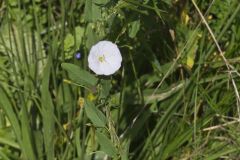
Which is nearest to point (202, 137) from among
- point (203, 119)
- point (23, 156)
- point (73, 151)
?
point (203, 119)

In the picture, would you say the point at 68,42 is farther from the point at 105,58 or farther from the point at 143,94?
the point at 105,58

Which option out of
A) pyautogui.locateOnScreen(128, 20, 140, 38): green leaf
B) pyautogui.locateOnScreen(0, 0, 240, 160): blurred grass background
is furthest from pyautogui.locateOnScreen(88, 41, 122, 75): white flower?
pyautogui.locateOnScreen(0, 0, 240, 160): blurred grass background

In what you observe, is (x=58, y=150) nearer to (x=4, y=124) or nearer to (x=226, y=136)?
(x=4, y=124)

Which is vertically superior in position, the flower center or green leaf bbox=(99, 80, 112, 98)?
the flower center

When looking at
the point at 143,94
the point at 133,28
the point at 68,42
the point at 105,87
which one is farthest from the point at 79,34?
the point at 105,87

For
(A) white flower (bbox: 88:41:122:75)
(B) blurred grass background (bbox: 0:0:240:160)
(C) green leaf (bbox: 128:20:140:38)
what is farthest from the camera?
(B) blurred grass background (bbox: 0:0:240:160)

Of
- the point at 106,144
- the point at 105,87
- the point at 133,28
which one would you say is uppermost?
the point at 133,28

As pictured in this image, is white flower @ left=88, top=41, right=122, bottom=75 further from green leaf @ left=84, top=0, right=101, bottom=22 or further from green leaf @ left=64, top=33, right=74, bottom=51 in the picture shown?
green leaf @ left=64, top=33, right=74, bottom=51
